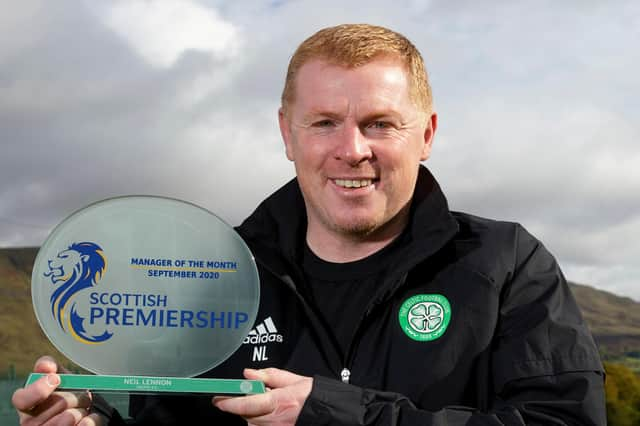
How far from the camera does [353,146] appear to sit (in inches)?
182

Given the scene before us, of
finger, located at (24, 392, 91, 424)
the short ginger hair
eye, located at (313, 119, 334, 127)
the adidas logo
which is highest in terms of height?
the short ginger hair

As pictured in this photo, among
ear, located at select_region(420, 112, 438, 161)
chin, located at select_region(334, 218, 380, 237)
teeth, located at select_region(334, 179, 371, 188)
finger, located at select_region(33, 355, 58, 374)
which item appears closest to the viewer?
finger, located at select_region(33, 355, 58, 374)

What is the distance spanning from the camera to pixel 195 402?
497 centimetres

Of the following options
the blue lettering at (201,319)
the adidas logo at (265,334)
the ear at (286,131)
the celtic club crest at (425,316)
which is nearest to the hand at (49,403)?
the blue lettering at (201,319)

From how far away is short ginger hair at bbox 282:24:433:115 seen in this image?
4.75 metres

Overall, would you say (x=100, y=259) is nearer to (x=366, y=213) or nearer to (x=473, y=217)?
(x=366, y=213)

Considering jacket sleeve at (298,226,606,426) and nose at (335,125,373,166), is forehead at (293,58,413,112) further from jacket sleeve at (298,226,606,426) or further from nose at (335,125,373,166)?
jacket sleeve at (298,226,606,426)

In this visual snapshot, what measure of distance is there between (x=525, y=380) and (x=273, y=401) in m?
1.50

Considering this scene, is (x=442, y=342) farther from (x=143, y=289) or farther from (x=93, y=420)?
(x=93, y=420)

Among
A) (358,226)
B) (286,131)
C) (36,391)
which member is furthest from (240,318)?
(286,131)

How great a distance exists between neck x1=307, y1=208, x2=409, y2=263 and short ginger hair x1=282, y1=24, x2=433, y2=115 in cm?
78

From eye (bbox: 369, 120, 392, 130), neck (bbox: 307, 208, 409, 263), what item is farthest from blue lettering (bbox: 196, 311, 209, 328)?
eye (bbox: 369, 120, 392, 130)

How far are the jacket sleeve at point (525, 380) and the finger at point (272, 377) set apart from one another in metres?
0.14

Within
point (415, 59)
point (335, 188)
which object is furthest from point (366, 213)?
point (415, 59)
